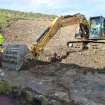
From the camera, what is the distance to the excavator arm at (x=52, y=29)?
70.3 ft

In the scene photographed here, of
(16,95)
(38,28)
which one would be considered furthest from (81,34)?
(38,28)

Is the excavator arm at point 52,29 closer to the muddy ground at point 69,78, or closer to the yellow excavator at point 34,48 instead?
the yellow excavator at point 34,48

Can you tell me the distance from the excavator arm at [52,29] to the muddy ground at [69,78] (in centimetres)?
132

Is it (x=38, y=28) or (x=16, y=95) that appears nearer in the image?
(x=16, y=95)

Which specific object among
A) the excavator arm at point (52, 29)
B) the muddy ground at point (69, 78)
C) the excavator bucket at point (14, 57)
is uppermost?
the excavator arm at point (52, 29)

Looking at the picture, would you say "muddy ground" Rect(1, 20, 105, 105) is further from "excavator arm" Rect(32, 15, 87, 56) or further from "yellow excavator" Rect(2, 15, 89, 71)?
"excavator arm" Rect(32, 15, 87, 56)

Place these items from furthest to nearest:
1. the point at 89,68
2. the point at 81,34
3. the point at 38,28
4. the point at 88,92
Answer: the point at 38,28, the point at 81,34, the point at 89,68, the point at 88,92

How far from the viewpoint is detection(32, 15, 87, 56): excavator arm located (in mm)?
21422

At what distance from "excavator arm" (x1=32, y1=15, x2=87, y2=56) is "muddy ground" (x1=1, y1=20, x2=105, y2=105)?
1321 millimetres

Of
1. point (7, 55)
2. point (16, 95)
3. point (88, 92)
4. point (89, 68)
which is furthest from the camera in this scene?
point (7, 55)

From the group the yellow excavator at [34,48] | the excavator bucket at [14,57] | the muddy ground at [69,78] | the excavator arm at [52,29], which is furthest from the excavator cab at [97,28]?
the excavator bucket at [14,57]

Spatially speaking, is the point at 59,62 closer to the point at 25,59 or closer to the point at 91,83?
the point at 25,59

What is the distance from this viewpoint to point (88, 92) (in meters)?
16.4

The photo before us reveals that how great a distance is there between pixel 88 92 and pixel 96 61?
226 inches
